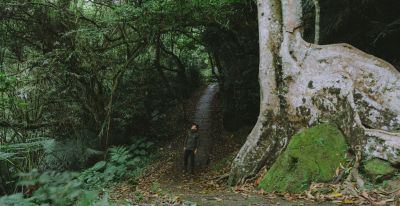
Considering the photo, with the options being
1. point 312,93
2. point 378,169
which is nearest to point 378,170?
point 378,169

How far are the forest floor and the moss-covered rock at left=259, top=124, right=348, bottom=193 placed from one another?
51 centimetres

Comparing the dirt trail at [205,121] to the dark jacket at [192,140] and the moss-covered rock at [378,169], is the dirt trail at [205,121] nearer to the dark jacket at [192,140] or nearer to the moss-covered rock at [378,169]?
the dark jacket at [192,140]

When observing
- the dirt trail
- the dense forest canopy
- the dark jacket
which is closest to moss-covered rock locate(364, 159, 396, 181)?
the dense forest canopy

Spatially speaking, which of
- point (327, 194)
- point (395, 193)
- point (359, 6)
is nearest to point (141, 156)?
point (359, 6)

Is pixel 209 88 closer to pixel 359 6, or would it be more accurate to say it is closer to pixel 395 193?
pixel 359 6

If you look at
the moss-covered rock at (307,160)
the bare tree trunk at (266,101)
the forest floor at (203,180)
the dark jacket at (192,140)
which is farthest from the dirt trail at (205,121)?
the moss-covered rock at (307,160)

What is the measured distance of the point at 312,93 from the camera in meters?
9.52

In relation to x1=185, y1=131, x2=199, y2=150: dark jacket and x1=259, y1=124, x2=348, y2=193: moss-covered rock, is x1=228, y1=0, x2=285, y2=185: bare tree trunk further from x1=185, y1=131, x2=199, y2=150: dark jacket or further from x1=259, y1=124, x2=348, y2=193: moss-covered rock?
x1=185, y1=131, x2=199, y2=150: dark jacket

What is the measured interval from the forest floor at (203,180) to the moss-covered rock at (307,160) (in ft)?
1.68

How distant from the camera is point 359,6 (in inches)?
494

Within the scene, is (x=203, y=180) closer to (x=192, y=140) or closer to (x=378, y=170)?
(x=192, y=140)

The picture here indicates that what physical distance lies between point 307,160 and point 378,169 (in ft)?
5.27

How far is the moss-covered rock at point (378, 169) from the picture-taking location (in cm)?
741

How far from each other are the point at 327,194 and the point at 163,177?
25.3 feet
